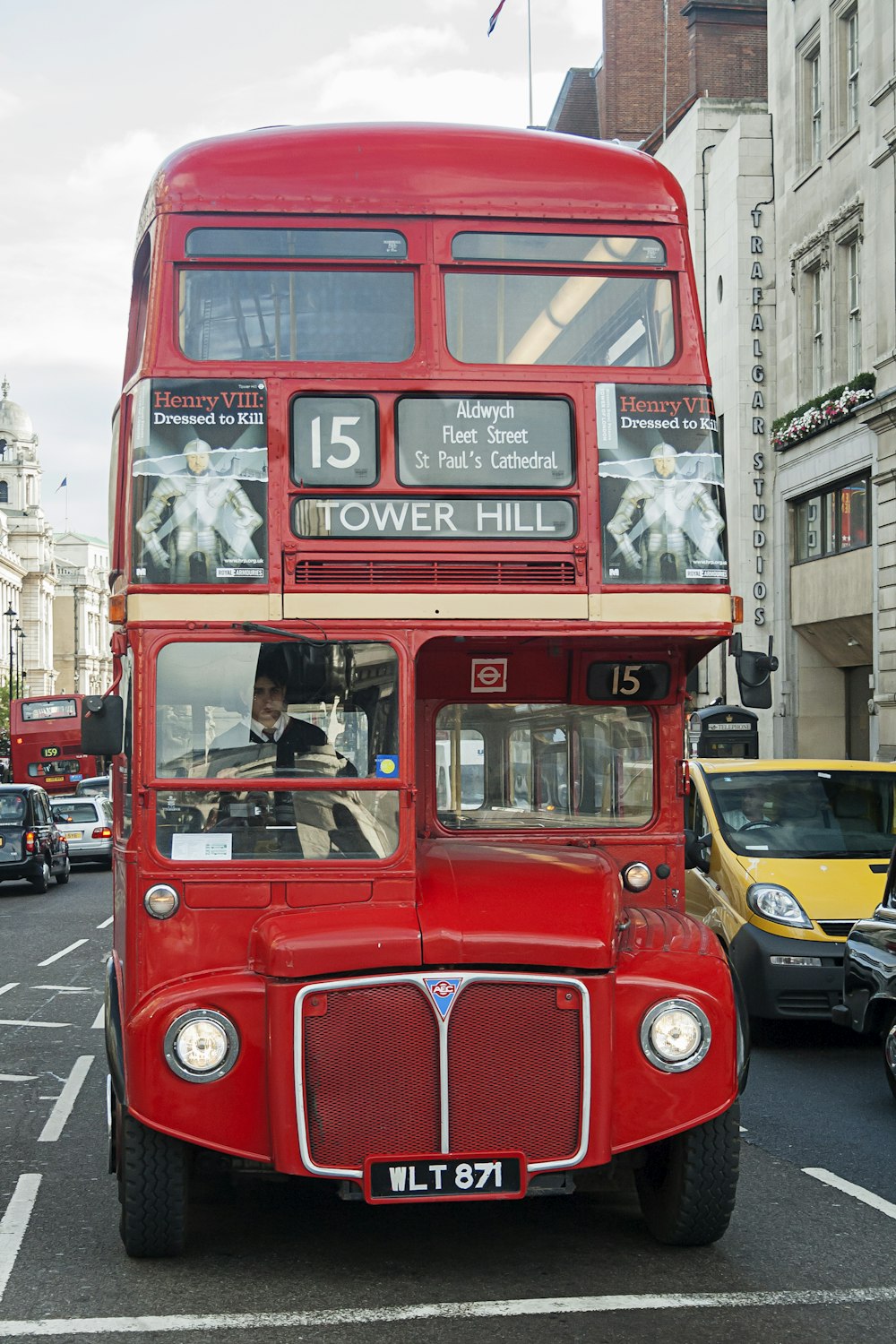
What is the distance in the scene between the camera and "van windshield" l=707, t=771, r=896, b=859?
40.0 feet

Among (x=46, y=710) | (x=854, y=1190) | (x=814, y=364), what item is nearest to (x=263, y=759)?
(x=854, y=1190)

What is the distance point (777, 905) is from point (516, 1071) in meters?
6.09

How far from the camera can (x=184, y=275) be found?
6.77 meters

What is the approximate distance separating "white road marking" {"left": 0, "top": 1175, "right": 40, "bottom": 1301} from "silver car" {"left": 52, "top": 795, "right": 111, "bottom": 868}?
92.5 feet

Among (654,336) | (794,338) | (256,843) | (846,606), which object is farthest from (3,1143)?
(794,338)

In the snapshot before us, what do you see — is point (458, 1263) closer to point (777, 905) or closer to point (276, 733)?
point (276, 733)

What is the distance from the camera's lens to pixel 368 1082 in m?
5.61

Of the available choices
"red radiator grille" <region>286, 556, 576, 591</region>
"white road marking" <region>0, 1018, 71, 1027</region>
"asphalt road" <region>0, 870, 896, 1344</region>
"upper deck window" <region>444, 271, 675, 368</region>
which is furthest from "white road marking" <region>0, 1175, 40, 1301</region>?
"white road marking" <region>0, 1018, 71, 1027</region>

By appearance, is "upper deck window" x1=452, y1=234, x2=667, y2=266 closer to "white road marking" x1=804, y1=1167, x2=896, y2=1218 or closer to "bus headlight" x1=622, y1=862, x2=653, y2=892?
"bus headlight" x1=622, y1=862, x2=653, y2=892

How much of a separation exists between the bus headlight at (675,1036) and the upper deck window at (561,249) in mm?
3054

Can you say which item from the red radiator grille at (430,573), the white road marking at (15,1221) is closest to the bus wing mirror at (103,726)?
the red radiator grille at (430,573)

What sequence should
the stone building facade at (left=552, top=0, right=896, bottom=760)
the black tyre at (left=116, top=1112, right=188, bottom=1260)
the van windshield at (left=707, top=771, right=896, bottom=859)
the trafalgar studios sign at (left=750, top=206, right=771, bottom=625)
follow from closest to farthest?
the black tyre at (left=116, top=1112, right=188, bottom=1260) → the van windshield at (left=707, top=771, right=896, bottom=859) → the stone building facade at (left=552, top=0, right=896, bottom=760) → the trafalgar studios sign at (left=750, top=206, right=771, bottom=625)

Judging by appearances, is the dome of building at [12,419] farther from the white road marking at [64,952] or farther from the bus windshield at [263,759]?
the bus windshield at [263,759]

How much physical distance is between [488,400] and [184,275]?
4.31 ft
